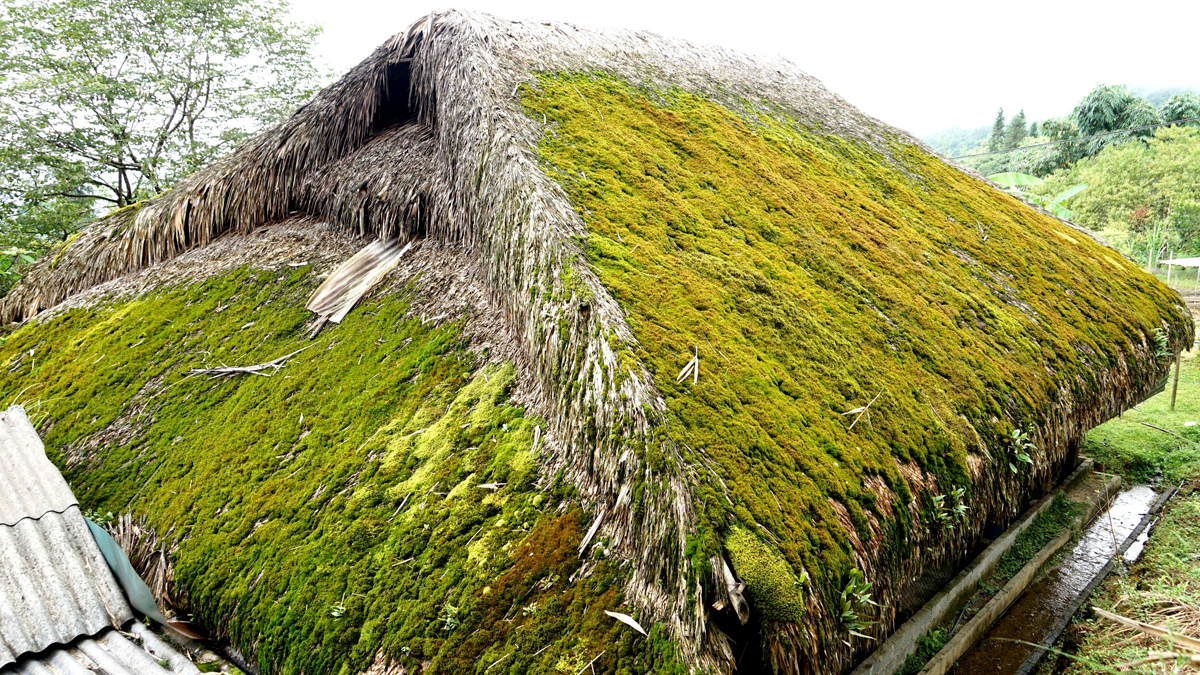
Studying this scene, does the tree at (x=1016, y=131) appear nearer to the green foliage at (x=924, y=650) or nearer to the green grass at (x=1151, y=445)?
the green grass at (x=1151, y=445)

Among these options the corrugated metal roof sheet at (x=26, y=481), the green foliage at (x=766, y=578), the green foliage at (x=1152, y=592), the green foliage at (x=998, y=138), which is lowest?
the green foliage at (x=1152, y=592)

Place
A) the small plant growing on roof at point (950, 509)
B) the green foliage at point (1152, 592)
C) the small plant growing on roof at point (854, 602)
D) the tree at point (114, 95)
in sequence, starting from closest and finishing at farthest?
the small plant growing on roof at point (854, 602), the small plant growing on roof at point (950, 509), the green foliage at point (1152, 592), the tree at point (114, 95)

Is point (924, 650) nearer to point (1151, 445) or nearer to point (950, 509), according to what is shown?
point (950, 509)

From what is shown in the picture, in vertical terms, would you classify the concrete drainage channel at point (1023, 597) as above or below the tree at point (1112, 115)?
below

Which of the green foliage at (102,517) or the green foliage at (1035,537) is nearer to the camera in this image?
the green foliage at (102,517)

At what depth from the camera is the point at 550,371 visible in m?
2.82

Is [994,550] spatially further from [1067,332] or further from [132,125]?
[132,125]

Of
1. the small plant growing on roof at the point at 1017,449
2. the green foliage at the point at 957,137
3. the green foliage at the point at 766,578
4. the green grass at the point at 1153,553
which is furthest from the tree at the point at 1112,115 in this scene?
the green foliage at the point at 957,137

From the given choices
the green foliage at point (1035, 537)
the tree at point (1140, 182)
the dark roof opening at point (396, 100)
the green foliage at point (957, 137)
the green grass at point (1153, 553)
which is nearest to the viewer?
the green grass at point (1153, 553)

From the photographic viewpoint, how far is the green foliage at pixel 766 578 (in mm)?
1905

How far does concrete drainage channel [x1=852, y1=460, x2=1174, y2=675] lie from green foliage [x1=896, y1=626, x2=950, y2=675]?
4 cm

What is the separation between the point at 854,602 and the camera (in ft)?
7.38

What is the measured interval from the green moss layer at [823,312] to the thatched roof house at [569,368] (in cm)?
2

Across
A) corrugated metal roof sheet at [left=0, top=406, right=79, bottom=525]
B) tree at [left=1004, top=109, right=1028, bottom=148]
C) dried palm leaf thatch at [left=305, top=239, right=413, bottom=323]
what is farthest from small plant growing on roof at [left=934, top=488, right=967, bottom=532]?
tree at [left=1004, top=109, right=1028, bottom=148]
